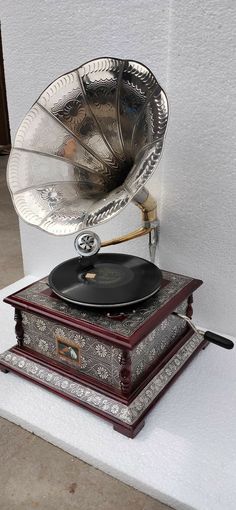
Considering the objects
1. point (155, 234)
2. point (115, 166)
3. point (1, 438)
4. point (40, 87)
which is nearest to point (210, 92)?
point (115, 166)

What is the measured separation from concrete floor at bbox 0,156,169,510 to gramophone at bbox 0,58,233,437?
0.12m

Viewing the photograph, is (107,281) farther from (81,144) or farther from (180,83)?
(180,83)

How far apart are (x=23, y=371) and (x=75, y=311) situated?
0.26 meters

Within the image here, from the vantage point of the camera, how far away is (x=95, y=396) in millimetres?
1012

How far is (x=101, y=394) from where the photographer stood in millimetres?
1010

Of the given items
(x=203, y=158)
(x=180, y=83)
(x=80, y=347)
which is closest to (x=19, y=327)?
(x=80, y=347)

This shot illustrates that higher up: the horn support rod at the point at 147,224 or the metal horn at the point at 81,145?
the metal horn at the point at 81,145

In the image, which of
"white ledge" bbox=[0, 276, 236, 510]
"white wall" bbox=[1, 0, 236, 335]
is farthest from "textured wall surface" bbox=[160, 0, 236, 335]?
"white ledge" bbox=[0, 276, 236, 510]

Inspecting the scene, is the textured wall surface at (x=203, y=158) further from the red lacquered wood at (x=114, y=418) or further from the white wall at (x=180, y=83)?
the red lacquered wood at (x=114, y=418)

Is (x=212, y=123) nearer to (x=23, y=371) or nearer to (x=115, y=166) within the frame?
(x=115, y=166)

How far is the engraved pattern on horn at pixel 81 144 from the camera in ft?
3.27

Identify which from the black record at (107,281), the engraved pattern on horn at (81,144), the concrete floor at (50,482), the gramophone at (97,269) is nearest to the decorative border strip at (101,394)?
the gramophone at (97,269)

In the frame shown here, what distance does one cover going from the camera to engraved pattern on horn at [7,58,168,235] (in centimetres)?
100

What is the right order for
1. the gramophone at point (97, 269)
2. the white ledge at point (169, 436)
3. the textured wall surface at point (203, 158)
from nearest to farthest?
the white ledge at point (169, 436)
the gramophone at point (97, 269)
the textured wall surface at point (203, 158)
